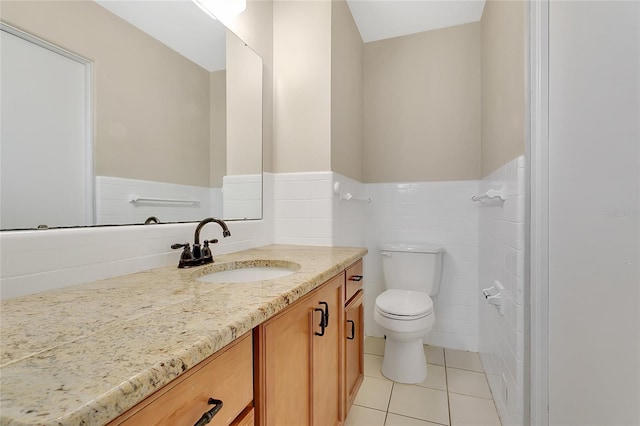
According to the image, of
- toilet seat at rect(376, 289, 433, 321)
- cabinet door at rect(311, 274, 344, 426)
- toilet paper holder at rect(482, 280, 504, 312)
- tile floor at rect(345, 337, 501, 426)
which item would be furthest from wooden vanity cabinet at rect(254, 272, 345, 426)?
toilet paper holder at rect(482, 280, 504, 312)

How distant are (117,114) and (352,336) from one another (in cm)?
132

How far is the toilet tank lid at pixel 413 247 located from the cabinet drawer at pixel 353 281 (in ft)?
2.43

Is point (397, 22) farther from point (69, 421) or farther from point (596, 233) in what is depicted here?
point (69, 421)

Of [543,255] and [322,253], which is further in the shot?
[322,253]

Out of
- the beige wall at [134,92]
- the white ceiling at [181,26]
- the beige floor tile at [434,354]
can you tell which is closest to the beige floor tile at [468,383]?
the beige floor tile at [434,354]

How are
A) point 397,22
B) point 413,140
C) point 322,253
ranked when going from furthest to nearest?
point 413,140 → point 397,22 → point 322,253

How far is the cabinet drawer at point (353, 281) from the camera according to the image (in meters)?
1.36

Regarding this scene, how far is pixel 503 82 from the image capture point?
1563 millimetres

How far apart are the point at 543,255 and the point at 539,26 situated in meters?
0.90

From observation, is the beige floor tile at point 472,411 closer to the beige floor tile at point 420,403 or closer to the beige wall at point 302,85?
the beige floor tile at point 420,403

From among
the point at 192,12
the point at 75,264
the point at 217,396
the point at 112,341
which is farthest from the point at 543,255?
the point at 192,12

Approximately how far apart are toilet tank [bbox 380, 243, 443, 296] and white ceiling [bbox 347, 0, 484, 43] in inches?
66.2

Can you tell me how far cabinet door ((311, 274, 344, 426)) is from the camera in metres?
1.03

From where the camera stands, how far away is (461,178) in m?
2.23
